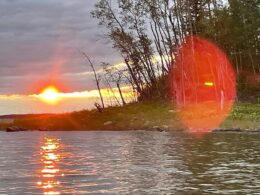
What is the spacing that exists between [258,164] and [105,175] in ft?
→ 24.1

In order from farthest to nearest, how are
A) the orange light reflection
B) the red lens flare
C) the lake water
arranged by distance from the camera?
the red lens flare, the orange light reflection, the lake water

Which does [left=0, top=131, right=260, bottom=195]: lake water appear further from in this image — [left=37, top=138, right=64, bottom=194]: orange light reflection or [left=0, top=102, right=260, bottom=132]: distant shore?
[left=0, top=102, right=260, bottom=132]: distant shore

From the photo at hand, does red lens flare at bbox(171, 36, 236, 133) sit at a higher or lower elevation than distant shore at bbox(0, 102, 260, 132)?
higher

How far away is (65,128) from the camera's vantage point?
221 feet

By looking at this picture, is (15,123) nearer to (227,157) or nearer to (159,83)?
(159,83)

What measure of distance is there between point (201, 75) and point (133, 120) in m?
17.9

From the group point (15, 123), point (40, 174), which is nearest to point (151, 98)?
point (15, 123)

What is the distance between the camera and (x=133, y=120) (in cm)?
6341

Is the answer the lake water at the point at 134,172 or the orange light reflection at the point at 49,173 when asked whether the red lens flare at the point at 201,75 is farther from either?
the orange light reflection at the point at 49,173

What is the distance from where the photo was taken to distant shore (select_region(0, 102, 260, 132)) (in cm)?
5634

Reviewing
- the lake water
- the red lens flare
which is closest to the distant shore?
the red lens flare

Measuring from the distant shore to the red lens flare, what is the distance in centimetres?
428

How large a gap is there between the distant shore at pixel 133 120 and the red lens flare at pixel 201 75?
428 centimetres

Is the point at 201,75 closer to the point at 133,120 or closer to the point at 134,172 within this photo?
the point at 133,120
